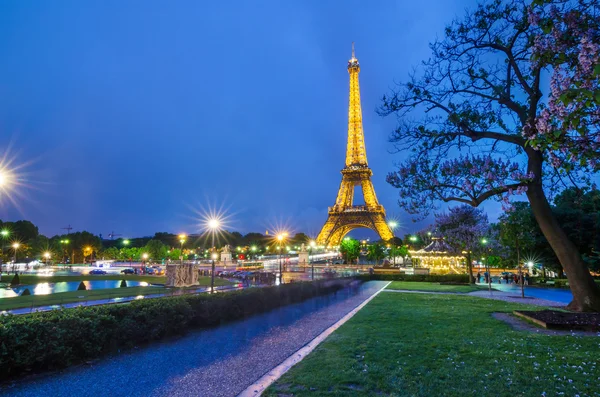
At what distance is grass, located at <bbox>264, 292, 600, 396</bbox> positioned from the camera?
5426 millimetres

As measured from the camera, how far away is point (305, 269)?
41.9 meters

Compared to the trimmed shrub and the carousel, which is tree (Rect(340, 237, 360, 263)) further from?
the trimmed shrub

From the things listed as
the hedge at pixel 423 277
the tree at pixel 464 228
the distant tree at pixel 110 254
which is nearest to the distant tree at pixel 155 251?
the distant tree at pixel 110 254

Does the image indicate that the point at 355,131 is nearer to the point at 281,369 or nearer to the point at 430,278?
the point at 430,278

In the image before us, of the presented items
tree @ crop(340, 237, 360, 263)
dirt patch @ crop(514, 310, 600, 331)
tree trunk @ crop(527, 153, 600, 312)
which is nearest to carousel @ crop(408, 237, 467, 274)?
tree @ crop(340, 237, 360, 263)

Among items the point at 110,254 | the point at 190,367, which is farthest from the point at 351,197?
the point at 110,254

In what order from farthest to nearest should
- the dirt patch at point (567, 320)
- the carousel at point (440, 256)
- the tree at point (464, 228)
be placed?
the carousel at point (440, 256) → the tree at point (464, 228) → the dirt patch at point (567, 320)

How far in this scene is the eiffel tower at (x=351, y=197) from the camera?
6925cm

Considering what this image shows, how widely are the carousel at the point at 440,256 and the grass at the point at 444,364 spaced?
27.8 meters

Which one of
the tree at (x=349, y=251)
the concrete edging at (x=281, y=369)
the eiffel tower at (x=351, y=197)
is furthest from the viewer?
the eiffel tower at (x=351, y=197)

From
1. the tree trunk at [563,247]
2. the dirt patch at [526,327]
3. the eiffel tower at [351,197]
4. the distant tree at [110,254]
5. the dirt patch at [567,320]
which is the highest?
the eiffel tower at [351,197]

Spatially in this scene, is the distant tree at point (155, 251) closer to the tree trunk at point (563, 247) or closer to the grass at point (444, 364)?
the grass at point (444, 364)

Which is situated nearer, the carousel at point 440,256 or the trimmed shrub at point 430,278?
the trimmed shrub at point 430,278

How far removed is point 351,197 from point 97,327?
70237 millimetres
